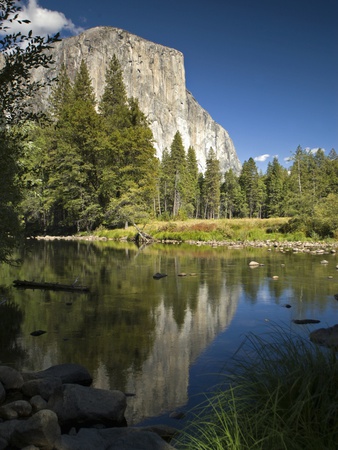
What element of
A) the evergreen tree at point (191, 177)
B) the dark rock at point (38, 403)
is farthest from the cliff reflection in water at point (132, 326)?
the evergreen tree at point (191, 177)

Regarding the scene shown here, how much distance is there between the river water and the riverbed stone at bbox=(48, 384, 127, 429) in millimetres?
290

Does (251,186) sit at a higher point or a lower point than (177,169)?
lower

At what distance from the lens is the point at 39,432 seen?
439cm

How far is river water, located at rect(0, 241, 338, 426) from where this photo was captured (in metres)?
7.14

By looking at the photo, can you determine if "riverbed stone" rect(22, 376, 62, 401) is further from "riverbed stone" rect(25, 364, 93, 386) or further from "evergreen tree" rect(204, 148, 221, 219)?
"evergreen tree" rect(204, 148, 221, 219)

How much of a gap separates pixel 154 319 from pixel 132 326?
0.89 metres

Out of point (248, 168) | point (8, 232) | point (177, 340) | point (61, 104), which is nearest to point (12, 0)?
point (8, 232)

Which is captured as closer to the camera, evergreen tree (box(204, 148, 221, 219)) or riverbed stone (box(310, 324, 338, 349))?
riverbed stone (box(310, 324, 338, 349))

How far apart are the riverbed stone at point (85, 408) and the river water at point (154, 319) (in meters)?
0.29

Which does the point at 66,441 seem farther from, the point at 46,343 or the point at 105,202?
the point at 105,202

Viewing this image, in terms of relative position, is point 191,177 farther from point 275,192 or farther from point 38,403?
point 38,403

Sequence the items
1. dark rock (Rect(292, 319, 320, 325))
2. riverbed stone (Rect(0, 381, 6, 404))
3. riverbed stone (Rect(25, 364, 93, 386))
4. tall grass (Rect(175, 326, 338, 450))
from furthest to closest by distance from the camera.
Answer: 1. dark rock (Rect(292, 319, 320, 325))
2. riverbed stone (Rect(25, 364, 93, 386))
3. riverbed stone (Rect(0, 381, 6, 404))
4. tall grass (Rect(175, 326, 338, 450))

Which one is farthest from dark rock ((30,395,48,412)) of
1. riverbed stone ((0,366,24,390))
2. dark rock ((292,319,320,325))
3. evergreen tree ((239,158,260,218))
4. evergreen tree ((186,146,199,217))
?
evergreen tree ((239,158,260,218))

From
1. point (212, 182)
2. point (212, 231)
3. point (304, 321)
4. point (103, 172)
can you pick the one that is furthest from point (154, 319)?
point (212, 182)
